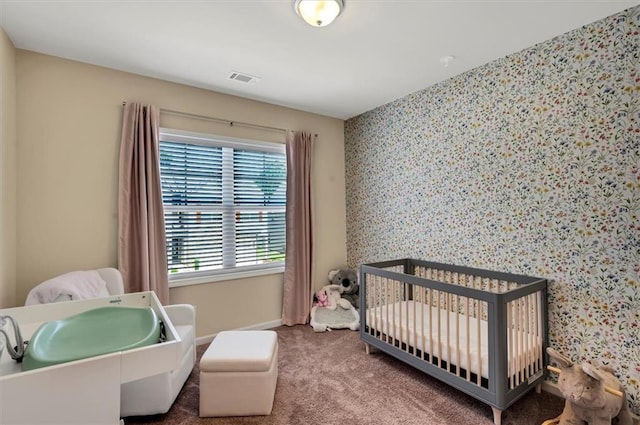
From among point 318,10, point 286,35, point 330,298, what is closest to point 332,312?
point 330,298

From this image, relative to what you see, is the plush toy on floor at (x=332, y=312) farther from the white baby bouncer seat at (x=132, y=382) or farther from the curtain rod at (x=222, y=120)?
the curtain rod at (x=222, y=120)

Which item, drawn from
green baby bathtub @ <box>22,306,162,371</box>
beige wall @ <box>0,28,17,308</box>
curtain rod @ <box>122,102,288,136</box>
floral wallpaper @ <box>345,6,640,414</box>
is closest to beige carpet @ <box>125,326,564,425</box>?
floral wallpaper @ <box>345,6,640,414</box>

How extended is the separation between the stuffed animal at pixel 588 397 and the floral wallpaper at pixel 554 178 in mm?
248

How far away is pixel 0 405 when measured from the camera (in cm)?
95

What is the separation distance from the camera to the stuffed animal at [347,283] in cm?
351

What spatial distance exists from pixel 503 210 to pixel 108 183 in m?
3.09

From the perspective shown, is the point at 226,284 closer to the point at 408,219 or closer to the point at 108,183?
the point at 108,183

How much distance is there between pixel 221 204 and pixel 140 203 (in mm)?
750

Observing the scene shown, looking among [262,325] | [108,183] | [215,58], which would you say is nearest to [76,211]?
[108,183]

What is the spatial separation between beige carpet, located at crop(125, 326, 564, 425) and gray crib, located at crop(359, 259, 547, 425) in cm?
12

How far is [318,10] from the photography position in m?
1.65

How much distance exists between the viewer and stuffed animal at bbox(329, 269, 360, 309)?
3506 mm

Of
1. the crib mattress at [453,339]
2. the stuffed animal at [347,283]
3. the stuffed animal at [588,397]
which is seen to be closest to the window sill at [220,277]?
the stuffed animal at [347,283]

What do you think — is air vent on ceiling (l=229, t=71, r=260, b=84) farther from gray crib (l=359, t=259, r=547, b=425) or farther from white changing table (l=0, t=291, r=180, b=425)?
white changing table (l=0, t=291, r=180, b=425)
